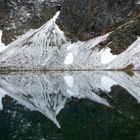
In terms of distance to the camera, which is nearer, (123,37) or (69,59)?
(123,37)

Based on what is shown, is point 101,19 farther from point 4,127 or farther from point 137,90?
point 4,127

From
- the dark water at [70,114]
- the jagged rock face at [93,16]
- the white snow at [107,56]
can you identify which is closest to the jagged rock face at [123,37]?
the white snow at [107,56]

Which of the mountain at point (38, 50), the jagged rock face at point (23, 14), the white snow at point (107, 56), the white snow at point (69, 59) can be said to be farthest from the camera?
the jagged rock face at point (23, 14)

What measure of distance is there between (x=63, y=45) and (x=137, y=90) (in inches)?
2693

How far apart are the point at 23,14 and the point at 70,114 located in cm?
9819

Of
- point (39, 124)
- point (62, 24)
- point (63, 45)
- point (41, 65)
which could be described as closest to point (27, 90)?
point (39, 124)

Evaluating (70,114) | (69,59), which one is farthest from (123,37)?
(70,114)

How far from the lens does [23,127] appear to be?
1334 inches

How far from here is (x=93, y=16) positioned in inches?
5054

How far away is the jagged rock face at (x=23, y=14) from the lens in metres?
130

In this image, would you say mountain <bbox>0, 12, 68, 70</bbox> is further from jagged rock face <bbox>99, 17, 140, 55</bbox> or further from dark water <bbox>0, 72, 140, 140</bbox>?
dark water <bbox>0, 72, 140, 140</bbox>

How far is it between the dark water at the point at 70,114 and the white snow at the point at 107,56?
159 ft

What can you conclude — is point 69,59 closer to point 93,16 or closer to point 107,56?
point 107,56

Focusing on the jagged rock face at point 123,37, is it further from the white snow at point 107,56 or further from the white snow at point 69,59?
the white snow at point 69,59
